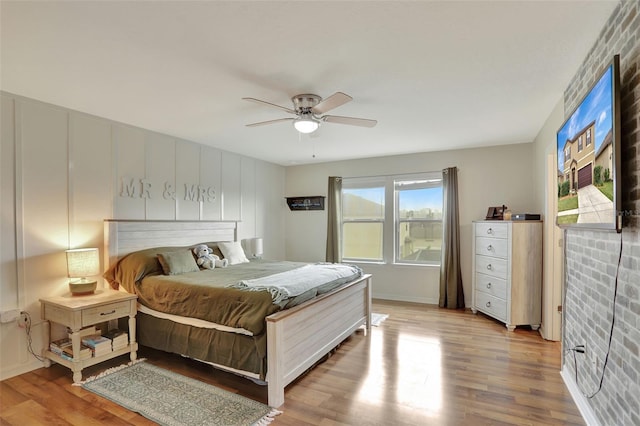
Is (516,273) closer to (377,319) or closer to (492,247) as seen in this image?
(492,247)

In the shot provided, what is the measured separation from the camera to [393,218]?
18.6 ft

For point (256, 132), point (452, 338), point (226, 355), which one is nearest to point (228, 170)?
point (256, 132)

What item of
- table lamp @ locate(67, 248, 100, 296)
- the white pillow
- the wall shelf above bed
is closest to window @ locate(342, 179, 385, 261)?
the wall shelf above bed

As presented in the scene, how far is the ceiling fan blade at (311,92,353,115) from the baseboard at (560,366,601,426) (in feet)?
8.67

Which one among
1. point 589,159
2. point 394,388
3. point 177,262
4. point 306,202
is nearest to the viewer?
point 589,159

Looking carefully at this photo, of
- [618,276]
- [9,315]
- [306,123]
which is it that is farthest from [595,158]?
[9,315]

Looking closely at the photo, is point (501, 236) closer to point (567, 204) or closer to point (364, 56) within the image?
point (567, 204)

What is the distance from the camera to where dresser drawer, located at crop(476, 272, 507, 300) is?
13.7 ft

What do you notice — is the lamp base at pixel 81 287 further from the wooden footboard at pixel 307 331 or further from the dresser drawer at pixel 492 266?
the dresser drawer at pixel 492 266

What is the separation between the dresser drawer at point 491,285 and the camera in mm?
4180

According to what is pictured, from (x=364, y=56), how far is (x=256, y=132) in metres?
2.17

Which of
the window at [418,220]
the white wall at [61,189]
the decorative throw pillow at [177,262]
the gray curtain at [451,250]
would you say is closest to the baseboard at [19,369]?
the white wall at [61,189]

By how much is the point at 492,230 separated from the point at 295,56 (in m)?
3.54

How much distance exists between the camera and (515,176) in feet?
15.8
